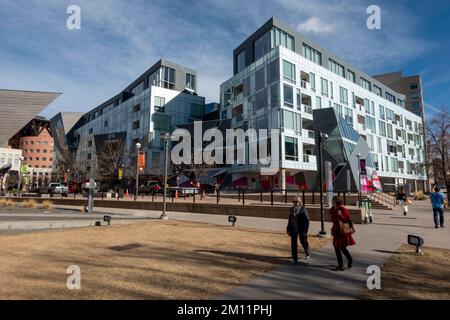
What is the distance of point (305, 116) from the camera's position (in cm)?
4247

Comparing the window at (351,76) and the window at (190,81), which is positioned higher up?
the window at (190,81)

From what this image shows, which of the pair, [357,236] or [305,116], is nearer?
[357,236]

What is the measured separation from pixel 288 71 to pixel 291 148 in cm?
1024

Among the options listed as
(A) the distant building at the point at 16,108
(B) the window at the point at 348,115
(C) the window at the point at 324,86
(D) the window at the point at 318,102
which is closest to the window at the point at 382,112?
(B) the window at the point at 348,115

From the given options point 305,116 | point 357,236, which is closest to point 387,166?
point 305,116

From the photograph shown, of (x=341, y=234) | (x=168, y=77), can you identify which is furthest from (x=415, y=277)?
(x=168, y=77)

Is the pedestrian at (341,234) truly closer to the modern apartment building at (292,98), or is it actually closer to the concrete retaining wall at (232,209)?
the concrete retaining wall at (232,209)

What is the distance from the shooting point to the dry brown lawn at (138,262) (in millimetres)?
5438

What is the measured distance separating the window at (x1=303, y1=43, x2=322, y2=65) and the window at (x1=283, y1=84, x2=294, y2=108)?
937 centimetres

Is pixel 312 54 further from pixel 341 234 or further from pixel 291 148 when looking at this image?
pixel 341 234

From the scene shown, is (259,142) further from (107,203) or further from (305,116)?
(107,203)

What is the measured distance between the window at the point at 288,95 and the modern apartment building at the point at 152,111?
25.3m
